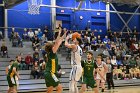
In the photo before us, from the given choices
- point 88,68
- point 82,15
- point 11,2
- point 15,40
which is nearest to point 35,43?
point 15,40

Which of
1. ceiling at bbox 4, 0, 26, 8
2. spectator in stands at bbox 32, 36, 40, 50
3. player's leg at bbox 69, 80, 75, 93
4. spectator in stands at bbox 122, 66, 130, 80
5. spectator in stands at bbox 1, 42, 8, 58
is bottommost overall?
spectator in stands at bbox 122, 66, 130, 80

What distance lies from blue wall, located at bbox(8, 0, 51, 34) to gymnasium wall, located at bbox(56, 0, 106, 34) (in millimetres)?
1358

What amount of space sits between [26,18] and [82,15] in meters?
5.96

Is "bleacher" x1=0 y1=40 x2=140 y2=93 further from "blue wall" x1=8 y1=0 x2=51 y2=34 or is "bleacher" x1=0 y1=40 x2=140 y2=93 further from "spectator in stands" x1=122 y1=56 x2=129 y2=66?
"blue wall" x1=8 y1=0 x2=51 y2=34

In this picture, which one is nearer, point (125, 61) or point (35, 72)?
point (35, 72)

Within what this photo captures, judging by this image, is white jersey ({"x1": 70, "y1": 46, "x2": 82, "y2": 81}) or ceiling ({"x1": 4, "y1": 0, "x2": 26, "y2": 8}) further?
ceiling ({"x1": 4, "y1": 0, "x2": 26, "y2": 8})

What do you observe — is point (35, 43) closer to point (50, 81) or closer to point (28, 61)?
point (28, 61)

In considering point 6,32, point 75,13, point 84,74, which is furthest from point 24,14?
point 84,74

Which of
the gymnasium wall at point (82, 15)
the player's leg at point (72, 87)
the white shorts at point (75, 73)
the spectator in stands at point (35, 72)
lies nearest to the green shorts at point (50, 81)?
the player's leg at point (72, 87)

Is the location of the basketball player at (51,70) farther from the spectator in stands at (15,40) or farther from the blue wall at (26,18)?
the blue wall at (26,18)

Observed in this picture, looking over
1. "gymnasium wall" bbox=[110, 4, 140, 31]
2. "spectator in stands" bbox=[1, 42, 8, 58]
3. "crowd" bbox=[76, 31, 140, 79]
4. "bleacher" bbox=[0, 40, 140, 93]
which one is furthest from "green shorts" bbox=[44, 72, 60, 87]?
"gymnasium wall" bbox=[110, 4, 140, 31]

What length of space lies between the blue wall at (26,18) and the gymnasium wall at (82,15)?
1.36m

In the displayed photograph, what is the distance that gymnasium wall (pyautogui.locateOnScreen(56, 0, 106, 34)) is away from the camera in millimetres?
30906

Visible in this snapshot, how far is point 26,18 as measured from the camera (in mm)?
28578
